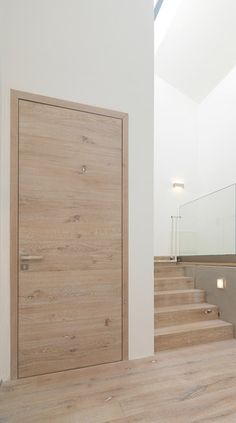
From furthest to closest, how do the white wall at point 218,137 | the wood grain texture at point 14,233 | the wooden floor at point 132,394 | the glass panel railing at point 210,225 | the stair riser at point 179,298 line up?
the white wall at point 218,137, the glass panel railing at point 210,225, the stair riser at point 179,298, the wood grain texture at point 14,233, the wooden floor at point 132,394

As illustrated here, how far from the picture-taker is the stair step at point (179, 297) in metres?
3.14

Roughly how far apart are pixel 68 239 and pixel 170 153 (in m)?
4.20

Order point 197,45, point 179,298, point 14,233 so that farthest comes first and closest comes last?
point 197,45, point 179,298, point 14,233

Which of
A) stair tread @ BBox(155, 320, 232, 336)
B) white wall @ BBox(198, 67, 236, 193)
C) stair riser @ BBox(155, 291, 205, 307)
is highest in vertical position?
white wall @ BBox(198, 67, 236, 193)

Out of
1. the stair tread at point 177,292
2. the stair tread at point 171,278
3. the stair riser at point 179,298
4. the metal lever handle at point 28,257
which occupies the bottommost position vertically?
the stair riser at point 179,298

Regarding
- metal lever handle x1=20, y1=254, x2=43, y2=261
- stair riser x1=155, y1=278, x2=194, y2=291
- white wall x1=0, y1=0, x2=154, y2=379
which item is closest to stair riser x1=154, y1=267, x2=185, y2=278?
stair riser x1=155, y1=278, x2=194, y2=291

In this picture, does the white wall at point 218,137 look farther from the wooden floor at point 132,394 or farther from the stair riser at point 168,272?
the wooden floor at point 132,394

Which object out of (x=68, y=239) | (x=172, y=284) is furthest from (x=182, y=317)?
(x=68, y=239)

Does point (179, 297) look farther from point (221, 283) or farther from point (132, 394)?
point (132, 394)

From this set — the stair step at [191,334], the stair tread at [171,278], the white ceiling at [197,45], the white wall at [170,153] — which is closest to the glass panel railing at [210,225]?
the white wall at [170,153]

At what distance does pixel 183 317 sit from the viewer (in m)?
2.96

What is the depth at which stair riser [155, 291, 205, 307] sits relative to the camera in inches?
123

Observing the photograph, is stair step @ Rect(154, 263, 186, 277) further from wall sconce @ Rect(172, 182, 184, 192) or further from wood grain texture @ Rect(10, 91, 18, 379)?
wall sconce @ Rect(172, 182, 184, 192)

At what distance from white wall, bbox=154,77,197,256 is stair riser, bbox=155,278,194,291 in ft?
6.17
